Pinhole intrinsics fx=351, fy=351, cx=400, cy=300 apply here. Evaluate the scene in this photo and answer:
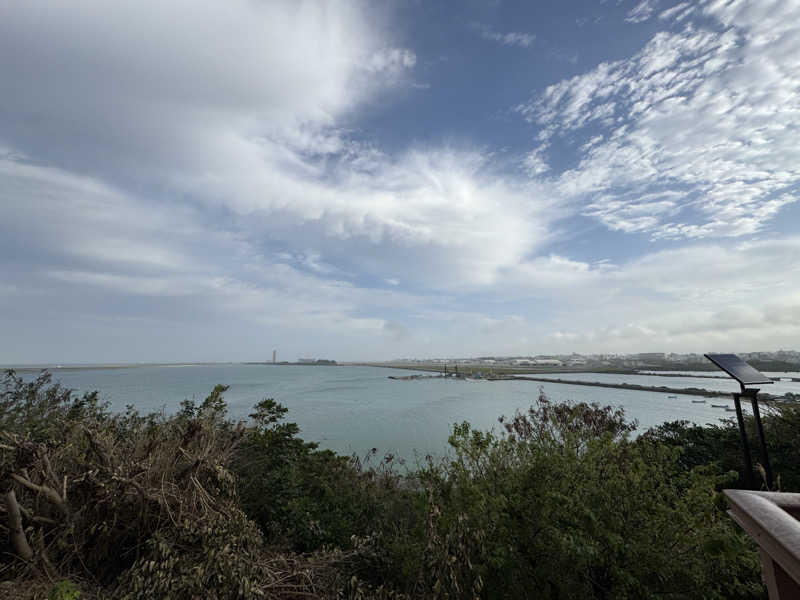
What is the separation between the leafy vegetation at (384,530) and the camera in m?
2.89

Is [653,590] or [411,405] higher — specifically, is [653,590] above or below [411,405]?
above

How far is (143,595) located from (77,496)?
1.44m

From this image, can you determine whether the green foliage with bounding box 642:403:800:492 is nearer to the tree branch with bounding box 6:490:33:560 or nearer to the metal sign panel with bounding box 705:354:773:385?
the metal sign panel with bounding box 705:354:773:385

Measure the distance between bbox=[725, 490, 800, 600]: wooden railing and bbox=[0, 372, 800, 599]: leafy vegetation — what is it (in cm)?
138

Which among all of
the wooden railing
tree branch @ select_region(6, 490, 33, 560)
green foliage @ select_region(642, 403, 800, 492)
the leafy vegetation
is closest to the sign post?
the leafy vegetation

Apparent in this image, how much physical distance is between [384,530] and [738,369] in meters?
5.29

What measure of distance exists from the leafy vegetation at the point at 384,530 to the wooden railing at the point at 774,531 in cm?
138

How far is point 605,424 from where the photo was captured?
10789mm

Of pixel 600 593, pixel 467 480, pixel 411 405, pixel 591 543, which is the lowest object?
pixel 411 405

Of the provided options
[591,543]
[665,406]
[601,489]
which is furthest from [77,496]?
[665,406]

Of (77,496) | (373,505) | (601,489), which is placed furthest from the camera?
(373,505)

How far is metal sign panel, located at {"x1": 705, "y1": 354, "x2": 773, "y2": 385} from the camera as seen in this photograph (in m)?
4.49

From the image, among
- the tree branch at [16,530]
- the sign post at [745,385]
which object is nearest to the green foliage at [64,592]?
the tree branch at [16,530]

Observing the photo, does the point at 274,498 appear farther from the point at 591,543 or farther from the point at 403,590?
the point at 591,543
